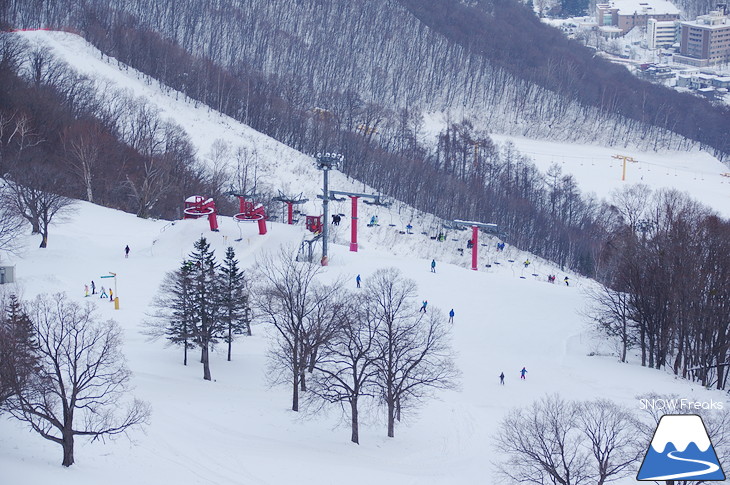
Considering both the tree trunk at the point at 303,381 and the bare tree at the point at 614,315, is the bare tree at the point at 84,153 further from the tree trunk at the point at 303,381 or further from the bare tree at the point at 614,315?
the bare tree at the point at 614,315

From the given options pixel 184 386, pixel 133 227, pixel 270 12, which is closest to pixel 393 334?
pixel 184 386

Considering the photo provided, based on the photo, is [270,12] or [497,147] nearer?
[497,147]

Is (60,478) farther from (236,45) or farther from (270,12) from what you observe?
(270,12)

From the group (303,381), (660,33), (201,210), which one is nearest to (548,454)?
(303,381)

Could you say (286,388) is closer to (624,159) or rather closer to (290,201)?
(290,201)

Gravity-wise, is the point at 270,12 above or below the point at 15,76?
above

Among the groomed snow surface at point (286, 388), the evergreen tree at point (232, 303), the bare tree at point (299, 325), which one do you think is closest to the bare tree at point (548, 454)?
the groomed snow surface at point (286, 388)
